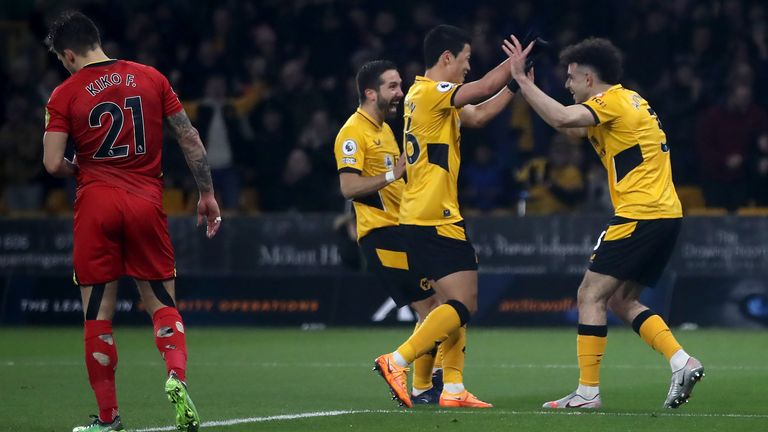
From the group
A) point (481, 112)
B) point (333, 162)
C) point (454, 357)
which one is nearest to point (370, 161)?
point (481, 112)

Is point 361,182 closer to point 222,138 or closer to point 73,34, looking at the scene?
point 73,34

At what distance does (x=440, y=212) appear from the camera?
30.7 feet

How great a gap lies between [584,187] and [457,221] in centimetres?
877

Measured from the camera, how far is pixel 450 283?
30.6ft

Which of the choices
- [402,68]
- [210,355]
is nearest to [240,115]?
[402,68]

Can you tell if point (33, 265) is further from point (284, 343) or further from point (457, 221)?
point (457, 221)

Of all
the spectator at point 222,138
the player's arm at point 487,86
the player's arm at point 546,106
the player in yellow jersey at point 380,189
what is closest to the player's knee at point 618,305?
the player's arm at point 546,106

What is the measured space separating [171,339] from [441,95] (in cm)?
248

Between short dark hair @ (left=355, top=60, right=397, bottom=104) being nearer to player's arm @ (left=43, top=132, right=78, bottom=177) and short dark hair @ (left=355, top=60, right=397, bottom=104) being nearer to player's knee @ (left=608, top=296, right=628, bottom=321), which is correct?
player's knee @ (left=608, top=296, right=628, bottom=321)

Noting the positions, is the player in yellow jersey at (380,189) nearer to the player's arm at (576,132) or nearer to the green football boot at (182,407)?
→ the player's arm at (576,132)

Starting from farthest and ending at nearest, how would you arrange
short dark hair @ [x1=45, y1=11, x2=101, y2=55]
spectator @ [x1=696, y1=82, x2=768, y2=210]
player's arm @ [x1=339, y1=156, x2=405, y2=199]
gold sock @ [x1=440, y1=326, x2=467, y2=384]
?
spectator @ [x1=696, y1=82, x2=768, y2=210] → player's arm @ [x1=339, y1=156, x2=405, y2=199] → gold sock @ [x1=440, y1=326, x2=467, y2=384] → short dark hair @ [x1=45, y1=11, x2=101, y2=55]

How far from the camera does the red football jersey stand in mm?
7855

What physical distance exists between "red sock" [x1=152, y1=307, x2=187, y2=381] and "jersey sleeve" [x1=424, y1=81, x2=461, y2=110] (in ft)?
7.48

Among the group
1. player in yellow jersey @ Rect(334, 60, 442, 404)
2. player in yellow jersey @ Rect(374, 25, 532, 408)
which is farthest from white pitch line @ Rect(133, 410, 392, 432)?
player in yellow jersey @ Rect(334, 60, 442, 404)
